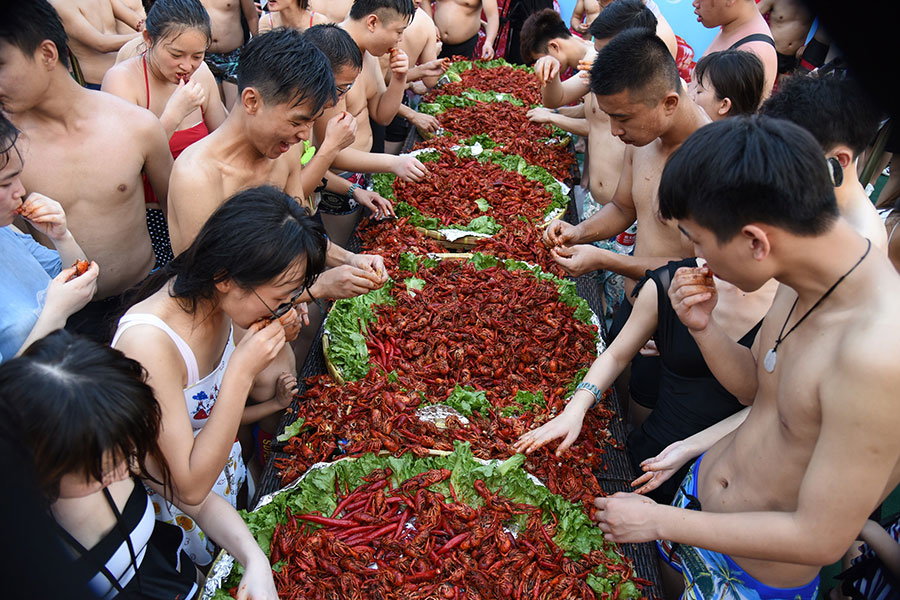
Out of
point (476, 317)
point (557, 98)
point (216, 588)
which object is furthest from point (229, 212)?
point (557, 98)

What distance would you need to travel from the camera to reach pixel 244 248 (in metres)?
A: 2.42

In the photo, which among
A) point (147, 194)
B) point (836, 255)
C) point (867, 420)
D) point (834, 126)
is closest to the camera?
point (867, 420)

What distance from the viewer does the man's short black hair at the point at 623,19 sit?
214 inches

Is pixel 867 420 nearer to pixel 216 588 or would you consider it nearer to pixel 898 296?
pixel 898 296

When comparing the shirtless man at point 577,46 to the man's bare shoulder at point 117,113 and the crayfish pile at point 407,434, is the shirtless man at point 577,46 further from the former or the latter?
the man's bare shoulder at point 117,113

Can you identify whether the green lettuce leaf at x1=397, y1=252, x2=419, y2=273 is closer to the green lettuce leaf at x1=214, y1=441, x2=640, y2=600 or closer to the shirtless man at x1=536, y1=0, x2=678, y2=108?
the green lettuce leaf at x1=214, y1=441, x2=640, y2=600

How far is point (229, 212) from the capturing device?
8.27 ft

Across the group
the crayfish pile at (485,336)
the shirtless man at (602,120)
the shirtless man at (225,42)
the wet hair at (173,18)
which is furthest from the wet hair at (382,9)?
the shirtless man at (225,42)

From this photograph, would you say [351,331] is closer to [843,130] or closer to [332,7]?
[843,130]

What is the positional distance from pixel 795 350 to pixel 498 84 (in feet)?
24.9

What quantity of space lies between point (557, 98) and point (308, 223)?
5.02 meters

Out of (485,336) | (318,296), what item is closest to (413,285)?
(485,336)

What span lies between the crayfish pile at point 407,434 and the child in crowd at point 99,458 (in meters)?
0.81

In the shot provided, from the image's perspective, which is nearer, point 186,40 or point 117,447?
point 117,447
